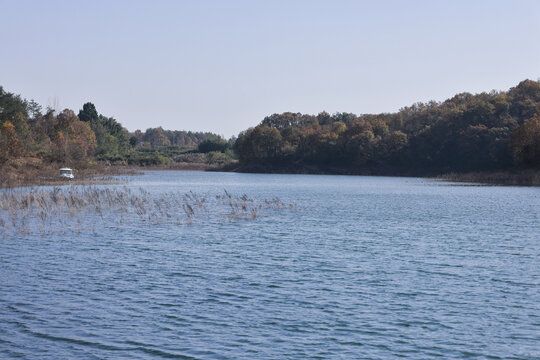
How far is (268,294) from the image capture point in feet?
65.2

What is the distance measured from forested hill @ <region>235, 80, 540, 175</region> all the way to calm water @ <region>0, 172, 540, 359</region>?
97.4 meters

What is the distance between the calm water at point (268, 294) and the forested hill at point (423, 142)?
3833 inches

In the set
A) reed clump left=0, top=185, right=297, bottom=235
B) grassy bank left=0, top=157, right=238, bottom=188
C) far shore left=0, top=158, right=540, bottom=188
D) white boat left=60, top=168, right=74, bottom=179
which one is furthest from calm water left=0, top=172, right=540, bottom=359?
white boat left=60, top=168, right=74, bottom=179

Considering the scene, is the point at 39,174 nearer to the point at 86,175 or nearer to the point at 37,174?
the point at 37,174

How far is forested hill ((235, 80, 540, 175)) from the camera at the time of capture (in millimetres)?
132625

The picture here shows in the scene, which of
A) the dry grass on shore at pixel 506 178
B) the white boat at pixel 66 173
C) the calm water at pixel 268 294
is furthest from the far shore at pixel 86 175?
the calm water at pixel 268 294

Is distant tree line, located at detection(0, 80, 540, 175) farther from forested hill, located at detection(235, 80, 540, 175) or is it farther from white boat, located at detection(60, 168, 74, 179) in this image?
white boat, located at detection(60, 168, 74, 179)

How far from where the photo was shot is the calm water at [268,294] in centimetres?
1465

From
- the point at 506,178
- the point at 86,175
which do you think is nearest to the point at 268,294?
the point at 86,175

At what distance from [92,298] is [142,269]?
203 inches

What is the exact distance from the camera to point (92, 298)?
18.9 meters

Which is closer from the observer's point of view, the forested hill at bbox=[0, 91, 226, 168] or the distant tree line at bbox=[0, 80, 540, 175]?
the forested hill at bbox=[0, 91, 226, 168]

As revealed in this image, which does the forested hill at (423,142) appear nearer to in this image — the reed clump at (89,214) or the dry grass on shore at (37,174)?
the dry grass on shore at (37,174)

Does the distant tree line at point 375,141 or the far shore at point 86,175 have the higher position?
the distant tree line at point 375,141
